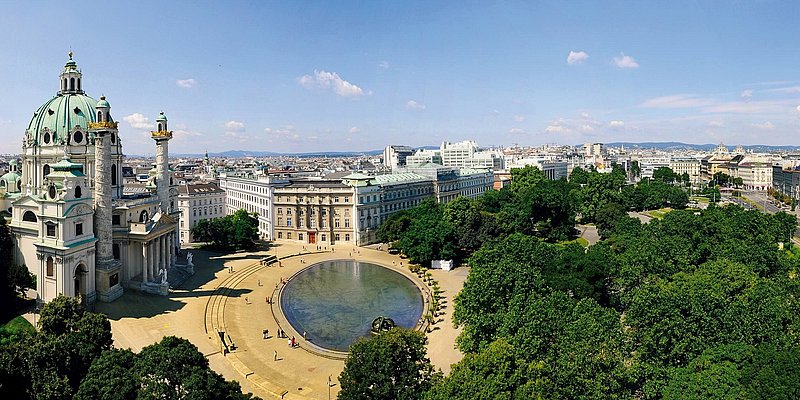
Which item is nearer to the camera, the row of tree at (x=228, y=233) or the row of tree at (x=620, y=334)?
the row of tree at (x=620, y=334)

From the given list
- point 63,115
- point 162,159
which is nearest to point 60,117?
point 63,115

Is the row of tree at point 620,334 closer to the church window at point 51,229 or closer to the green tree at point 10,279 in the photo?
the church window at point 51,229

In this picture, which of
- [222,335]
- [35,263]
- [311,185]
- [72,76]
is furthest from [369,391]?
[311,185]

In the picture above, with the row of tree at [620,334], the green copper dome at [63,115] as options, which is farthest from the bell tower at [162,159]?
the row of tree at [620,334]

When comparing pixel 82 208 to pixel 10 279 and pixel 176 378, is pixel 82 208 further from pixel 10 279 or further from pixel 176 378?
pixel 176 378

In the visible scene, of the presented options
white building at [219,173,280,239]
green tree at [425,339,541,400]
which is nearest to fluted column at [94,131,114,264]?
white building at [219,173,280,239]

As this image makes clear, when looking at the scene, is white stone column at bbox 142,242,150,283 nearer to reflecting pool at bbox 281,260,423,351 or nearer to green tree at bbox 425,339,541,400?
reflecting pool at bbox 281,260,423,351

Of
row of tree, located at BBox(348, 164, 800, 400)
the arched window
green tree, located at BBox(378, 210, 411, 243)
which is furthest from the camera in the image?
Result: green tree, located at BBox(378, 210, 411, 243)
